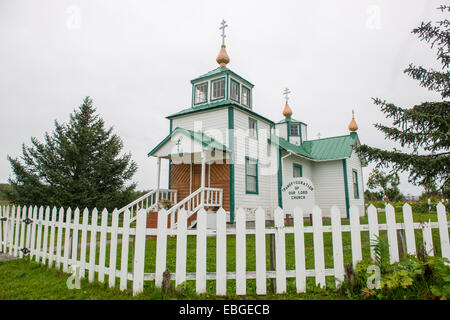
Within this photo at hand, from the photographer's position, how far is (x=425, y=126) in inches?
252

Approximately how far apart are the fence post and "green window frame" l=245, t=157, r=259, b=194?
9.51 meters

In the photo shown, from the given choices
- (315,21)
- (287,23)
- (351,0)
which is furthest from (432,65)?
(287,23)

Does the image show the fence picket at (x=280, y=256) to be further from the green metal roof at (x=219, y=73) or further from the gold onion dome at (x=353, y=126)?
the gold onion dome at (x=353, y=126)

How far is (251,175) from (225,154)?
217cm

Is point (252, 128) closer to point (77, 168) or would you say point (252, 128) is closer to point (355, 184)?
point (355, 184)

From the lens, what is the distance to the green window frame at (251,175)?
13.2 meters

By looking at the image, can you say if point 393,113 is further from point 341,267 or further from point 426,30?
point 341,267

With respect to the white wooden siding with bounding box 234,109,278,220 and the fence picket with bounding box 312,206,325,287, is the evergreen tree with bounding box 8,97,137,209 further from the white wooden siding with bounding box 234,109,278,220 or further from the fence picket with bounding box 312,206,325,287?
the fence picket with bounding box 312,206,325,287

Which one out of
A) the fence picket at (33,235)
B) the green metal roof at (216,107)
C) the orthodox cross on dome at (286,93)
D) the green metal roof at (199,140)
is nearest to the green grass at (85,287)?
the fence picket at (33,235)

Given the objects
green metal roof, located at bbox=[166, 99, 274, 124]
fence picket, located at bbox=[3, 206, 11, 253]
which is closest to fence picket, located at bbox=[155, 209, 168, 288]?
fence picket, located at bbox=[3, 206, 11, 253]

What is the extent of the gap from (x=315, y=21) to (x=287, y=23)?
0.97 m

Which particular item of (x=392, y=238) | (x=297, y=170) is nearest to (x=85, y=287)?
(x=392, y=238)

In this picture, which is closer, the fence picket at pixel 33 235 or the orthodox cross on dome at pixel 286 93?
the fence picket at pixel 33 235

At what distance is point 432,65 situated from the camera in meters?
7.09
